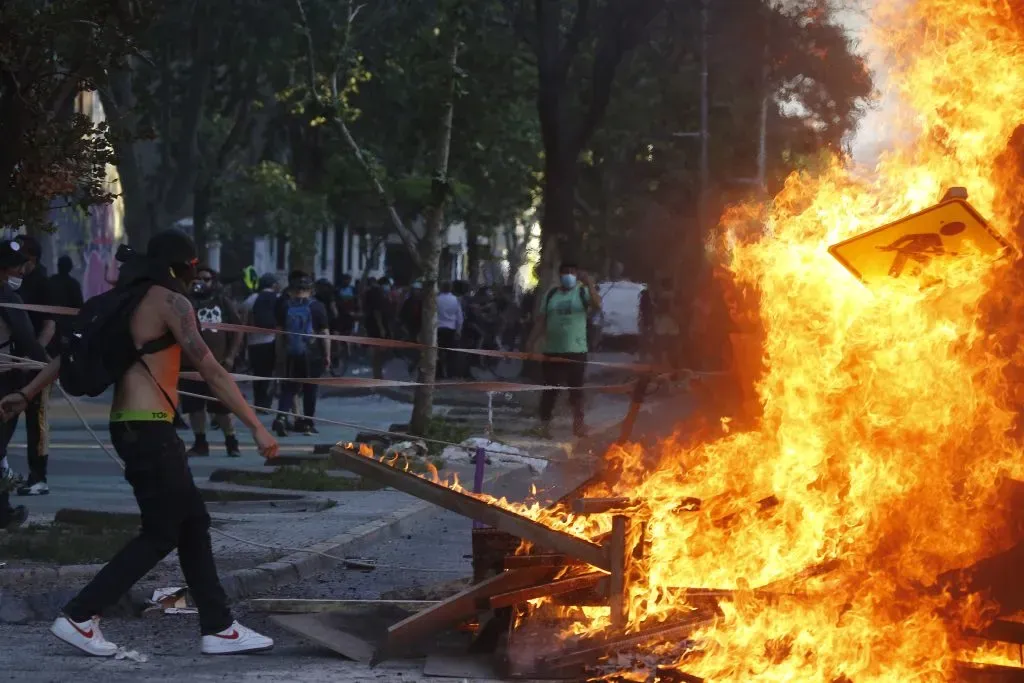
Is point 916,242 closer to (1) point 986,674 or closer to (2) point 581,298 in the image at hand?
(1) point 986,674

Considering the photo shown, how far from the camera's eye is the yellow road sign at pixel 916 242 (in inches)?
261

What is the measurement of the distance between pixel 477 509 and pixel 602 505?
50cm

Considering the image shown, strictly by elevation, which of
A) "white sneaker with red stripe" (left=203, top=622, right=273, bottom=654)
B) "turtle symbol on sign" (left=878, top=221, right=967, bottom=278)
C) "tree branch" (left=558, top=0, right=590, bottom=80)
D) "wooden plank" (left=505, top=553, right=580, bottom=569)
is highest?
"tree branch" (left=558, top=0, right=590, bottom=80)

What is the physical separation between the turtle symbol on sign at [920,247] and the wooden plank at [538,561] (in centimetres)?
187


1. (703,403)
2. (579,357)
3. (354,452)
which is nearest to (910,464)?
(354,452)

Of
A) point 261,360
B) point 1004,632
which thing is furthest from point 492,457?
point 1004,632

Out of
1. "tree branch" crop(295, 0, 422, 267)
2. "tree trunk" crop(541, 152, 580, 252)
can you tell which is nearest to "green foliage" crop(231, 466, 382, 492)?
"tree branch" crop(295, 0, 422, 267)

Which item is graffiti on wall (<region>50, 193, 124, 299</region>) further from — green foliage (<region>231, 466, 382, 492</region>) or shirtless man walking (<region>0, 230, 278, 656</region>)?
shirtless man walking (<region>0, 230, 278, 656</region>)

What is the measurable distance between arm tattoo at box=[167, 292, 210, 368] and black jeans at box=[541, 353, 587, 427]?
1091cm

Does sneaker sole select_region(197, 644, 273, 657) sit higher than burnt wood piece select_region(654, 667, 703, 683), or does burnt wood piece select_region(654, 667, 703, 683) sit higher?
burnt wood piece select_region(654, 667, 703, 683)

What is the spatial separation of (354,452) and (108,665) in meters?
1.29

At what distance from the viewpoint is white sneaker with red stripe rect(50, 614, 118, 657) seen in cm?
665

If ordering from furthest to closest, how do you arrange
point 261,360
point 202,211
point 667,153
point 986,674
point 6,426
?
point 667,153, point 202,211, point 261,360, point 6,426, point 986,674

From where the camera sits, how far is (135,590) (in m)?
7.89
